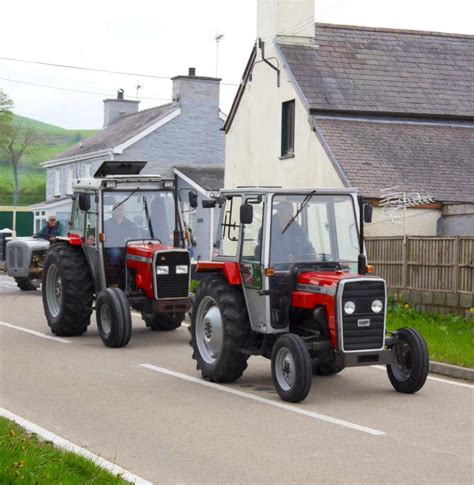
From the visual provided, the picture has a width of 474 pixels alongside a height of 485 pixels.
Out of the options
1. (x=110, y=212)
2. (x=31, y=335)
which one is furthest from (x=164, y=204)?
(x=31, y=335)

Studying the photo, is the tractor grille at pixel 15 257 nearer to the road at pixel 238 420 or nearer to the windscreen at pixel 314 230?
the road at pixel 238 420

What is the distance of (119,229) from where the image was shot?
17.8 metres

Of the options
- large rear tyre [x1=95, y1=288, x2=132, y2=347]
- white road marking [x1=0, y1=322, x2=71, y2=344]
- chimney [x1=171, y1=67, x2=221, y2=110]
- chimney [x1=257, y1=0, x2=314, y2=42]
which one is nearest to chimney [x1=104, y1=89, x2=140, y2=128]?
chimney [x1=171, y1=67, x2=221, y2=110]

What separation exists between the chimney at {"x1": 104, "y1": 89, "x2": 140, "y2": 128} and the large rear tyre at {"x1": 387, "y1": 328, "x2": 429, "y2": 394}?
46379mm

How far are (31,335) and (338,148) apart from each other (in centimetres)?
1221

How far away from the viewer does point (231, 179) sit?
34.6 metres

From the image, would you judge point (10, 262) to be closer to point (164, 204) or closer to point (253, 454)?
point (164, 204)

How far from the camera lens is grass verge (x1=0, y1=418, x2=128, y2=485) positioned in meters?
7.32

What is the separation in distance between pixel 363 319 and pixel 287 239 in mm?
1352

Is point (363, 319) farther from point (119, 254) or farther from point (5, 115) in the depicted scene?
point (5, 115)

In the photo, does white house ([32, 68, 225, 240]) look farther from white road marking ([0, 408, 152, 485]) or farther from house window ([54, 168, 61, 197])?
white road marking ([0, 408, 152, 485])

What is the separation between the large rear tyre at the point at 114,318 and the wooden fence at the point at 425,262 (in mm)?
7062

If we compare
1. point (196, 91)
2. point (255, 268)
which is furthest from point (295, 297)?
point (196, 91)

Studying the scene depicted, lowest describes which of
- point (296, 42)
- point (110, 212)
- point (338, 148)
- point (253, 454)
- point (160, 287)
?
point (253, 454)
